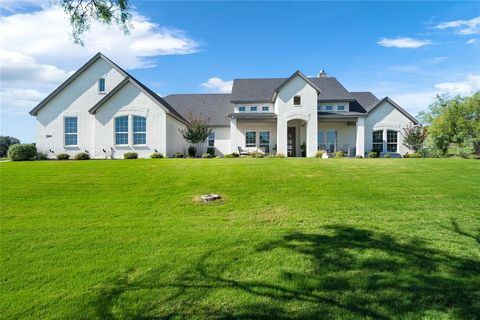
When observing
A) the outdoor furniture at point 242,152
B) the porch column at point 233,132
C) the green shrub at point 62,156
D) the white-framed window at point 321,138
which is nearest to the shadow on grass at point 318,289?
the outdoor furniture at point 242,152

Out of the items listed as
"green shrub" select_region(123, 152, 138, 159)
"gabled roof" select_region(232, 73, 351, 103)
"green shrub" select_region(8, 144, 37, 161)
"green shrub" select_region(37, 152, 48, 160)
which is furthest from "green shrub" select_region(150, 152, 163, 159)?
"gabled roof" select_region(232, 73, 351, 103)

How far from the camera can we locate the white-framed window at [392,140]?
89.2 ft

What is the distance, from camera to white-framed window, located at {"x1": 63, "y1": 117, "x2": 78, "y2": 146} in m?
23.7

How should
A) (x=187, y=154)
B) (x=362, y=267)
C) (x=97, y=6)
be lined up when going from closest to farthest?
(x=362, y=267) < (x=97, y=6) < (x=187, y=154)

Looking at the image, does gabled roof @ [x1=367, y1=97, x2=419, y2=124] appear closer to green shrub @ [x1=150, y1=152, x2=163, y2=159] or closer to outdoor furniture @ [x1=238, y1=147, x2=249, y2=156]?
outdoor furniture @ [x1=238, y1=147, x2=249, y2=156]

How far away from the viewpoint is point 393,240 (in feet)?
20.0

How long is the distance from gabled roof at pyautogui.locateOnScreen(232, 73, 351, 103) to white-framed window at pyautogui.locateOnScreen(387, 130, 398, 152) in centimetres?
509

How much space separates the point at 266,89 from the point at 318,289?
87.1 ft

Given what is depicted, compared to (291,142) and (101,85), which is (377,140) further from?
(101,85)

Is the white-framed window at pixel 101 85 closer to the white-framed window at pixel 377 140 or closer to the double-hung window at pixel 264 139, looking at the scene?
the double-hung window at pixel 264 139

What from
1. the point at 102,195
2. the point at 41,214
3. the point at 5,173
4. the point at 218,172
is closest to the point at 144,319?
the point at 41,214

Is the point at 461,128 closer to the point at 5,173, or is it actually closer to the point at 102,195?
the point at 102,195

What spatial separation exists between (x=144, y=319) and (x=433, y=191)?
977 centimetres

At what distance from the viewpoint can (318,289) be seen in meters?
4.36
